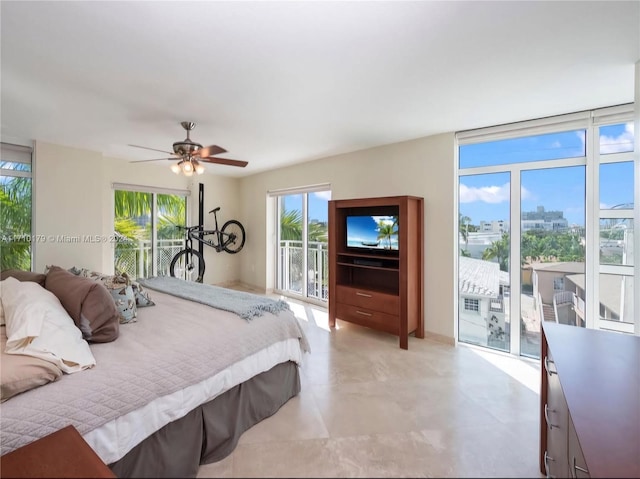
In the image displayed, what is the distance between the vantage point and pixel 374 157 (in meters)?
3.43

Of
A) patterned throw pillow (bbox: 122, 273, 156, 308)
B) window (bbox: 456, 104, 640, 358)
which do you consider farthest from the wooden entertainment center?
patterned throw pillow (bbox: 122, 273, 156, 308)

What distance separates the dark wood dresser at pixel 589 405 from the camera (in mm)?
585

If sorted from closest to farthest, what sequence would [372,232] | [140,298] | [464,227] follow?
[140,298] < [464,227] < [372,232]

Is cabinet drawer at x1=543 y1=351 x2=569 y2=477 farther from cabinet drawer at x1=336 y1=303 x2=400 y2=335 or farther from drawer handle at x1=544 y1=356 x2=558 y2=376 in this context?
cabinet drawer at x1=336 y1=303 x2=400 y2=335

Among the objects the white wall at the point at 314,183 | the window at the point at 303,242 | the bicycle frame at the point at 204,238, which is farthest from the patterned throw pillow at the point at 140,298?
the bicycle frame at the point at 204,238

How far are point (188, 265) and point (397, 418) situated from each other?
444 centimetres

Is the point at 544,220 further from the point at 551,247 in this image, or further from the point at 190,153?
the point at 190,153

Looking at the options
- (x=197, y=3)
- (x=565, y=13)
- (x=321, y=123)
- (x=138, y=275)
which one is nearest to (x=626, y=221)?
(x=565, y=13)

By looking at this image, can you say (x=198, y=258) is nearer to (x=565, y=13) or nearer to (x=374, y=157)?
(x=374, y=157)

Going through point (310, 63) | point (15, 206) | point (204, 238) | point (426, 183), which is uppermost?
point (310, 63)

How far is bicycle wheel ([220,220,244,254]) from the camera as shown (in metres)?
5.27

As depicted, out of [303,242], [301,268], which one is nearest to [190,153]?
[303,242]

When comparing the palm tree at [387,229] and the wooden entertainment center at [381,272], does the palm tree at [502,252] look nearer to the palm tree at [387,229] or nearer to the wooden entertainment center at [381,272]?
the wooden entertainment center at [381,272]

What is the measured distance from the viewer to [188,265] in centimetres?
479
